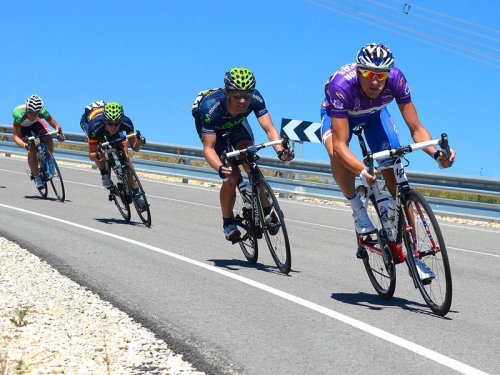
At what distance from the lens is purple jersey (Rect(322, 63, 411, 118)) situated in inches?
255

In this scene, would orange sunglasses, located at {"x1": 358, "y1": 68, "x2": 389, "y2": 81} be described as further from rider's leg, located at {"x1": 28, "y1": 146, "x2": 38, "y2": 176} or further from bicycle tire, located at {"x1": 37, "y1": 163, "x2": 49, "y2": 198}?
rider's leg, located at {"x1": 28, "y1": 146, "x2": 38, "y2": 176}

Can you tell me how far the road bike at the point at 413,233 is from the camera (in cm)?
594

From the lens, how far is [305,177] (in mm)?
20766

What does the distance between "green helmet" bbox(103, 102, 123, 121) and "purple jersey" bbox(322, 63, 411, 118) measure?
5954 mm

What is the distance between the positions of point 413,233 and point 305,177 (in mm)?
14558

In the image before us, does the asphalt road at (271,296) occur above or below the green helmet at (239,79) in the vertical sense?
below

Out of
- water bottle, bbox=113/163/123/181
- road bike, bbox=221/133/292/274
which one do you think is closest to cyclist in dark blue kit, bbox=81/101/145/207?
water bottle, bbox=113/163/123/181

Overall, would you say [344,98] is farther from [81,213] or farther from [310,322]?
[81,213]

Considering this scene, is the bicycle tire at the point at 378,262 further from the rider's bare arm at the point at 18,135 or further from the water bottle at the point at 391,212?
the rider's bare arm at the point at 18,135

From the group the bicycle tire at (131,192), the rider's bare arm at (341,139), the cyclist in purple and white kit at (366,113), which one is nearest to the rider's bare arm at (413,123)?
the cyclist in purple and white kit at (366,113)

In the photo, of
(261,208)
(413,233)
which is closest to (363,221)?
(413,233)

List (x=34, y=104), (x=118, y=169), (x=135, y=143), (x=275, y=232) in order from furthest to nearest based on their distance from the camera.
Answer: (x=34, y=104), (x=118, y=169), (x=135, y=143), (x=275, y=232)

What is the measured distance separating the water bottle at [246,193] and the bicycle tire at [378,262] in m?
1.64

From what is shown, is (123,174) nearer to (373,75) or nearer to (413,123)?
(413,123)
